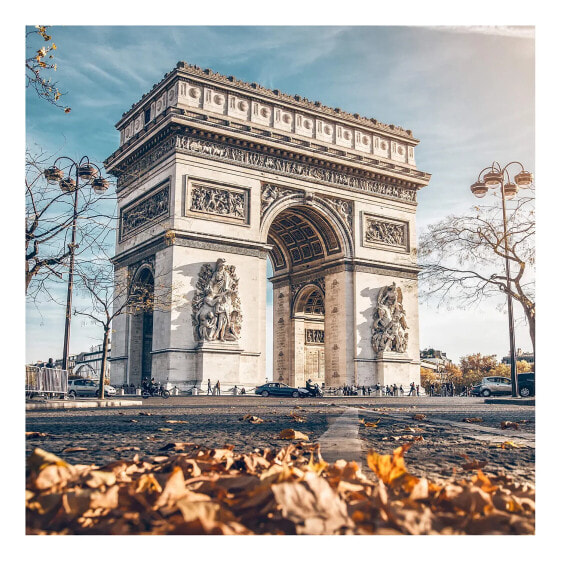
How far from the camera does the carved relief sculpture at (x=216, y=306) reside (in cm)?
2564

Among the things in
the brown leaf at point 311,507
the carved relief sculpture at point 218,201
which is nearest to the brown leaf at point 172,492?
the brown leaf at point 311,507

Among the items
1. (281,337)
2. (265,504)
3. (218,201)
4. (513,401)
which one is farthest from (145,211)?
(265,504)

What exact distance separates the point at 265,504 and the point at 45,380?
13992 mm

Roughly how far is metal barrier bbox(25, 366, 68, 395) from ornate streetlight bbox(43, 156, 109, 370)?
4.81 feet

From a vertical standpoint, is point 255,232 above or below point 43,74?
above

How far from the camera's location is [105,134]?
7.00 metres

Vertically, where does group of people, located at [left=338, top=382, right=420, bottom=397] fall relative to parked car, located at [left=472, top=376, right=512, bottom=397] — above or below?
above

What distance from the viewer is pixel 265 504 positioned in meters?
1.77

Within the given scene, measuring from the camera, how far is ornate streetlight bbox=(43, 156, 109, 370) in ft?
28.6

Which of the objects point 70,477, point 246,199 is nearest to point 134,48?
point 70,477

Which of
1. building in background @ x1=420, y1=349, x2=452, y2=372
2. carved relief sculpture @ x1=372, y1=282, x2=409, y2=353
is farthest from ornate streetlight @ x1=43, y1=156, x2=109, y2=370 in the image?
building in background @ x1=420, y1=349, x2=452, y2=372

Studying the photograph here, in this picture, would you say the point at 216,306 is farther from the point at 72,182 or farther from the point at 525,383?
the point at 72,182

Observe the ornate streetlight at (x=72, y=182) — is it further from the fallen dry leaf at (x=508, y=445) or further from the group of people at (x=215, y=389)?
the group of people at (x=215, y=389)

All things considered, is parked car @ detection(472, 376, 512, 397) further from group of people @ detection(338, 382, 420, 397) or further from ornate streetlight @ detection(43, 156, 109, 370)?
ornate streetlight @ detection(43, 156, 109, 370)
